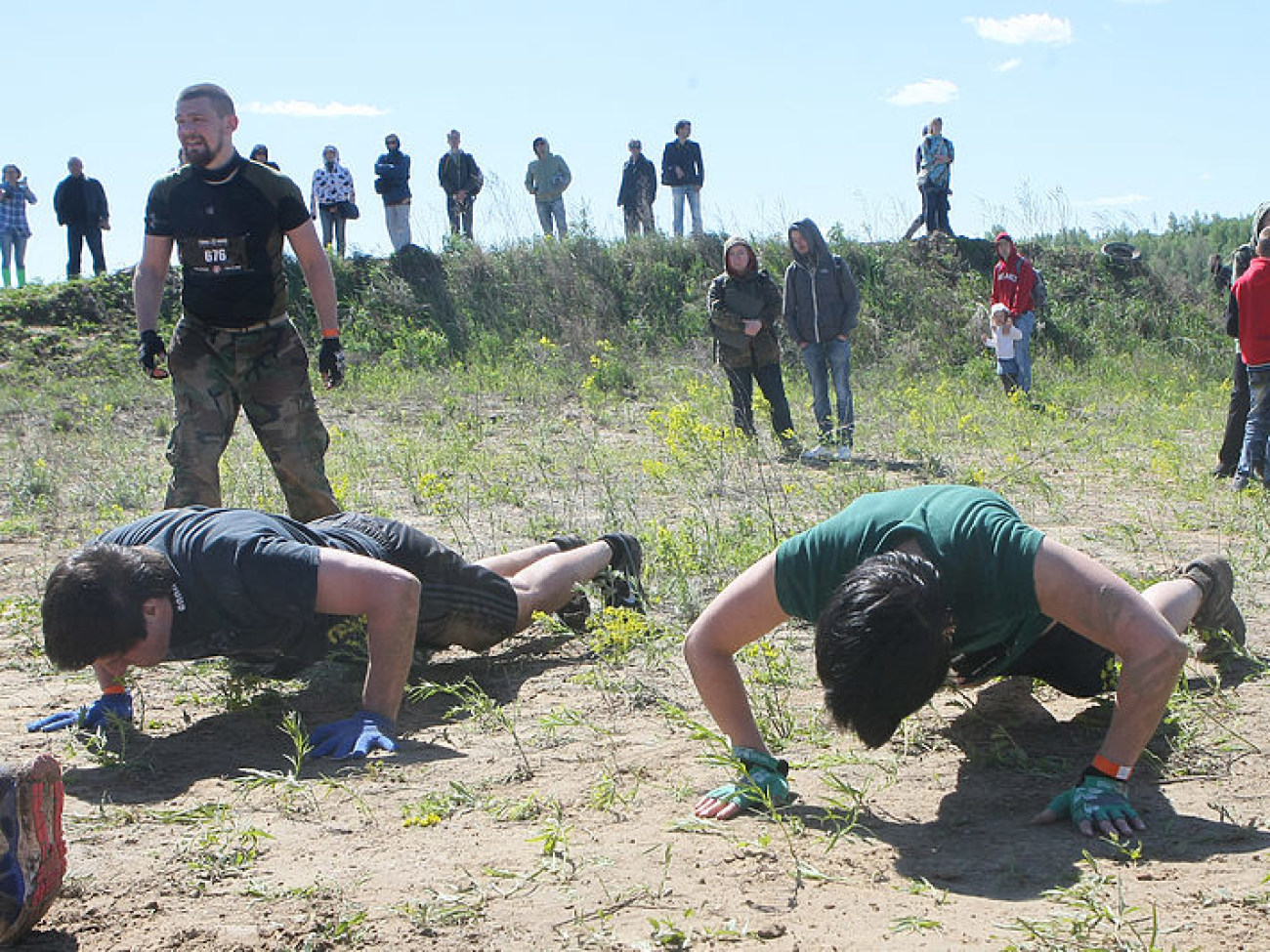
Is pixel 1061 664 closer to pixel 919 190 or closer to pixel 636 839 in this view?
pixel 636 839

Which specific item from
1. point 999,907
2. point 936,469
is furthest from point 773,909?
point 936,469

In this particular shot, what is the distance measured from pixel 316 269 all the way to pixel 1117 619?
139 inches

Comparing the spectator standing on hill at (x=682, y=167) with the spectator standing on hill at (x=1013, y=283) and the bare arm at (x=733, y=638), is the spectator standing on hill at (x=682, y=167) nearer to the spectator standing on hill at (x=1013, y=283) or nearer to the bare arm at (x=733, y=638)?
the spectator standing on hill at (x=1013, y=283)

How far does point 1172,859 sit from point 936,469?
5.73 metres

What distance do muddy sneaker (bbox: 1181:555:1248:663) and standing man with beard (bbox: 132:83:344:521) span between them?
3.27m

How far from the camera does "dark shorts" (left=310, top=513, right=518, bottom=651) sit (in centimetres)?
419

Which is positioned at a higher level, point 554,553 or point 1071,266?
point 1071,266

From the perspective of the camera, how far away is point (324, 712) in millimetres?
4211

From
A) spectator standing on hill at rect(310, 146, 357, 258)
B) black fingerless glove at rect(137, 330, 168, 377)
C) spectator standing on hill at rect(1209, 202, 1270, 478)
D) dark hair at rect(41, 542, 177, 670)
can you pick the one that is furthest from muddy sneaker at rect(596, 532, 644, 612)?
spectator standing on hill at rect(310, 146, 357, 258)

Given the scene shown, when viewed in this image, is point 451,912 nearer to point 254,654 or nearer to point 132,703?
point 254,654

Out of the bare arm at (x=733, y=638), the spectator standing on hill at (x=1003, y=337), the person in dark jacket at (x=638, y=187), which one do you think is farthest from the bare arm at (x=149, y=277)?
the person in dark jacket at (x=638, y=187)

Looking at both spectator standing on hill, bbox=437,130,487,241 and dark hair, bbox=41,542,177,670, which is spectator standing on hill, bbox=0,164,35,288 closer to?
spectator standing on hill, bbox=437,130,487,241

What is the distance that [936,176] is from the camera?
54.5 feet

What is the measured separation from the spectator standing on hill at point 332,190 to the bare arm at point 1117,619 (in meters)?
13.1
